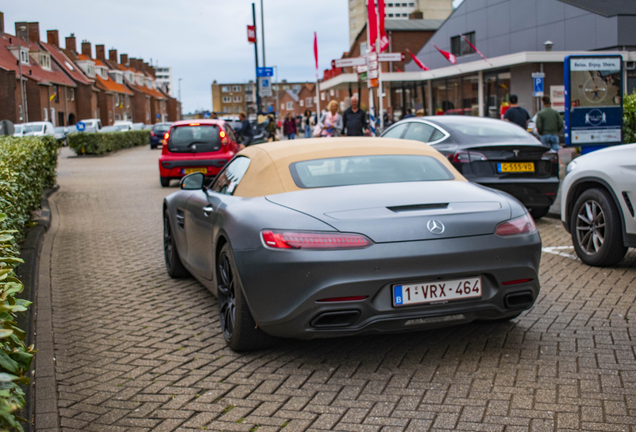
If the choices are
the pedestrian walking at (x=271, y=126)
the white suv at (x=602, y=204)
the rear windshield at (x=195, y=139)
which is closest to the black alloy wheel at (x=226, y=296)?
the white suv at (x=602, y=204)

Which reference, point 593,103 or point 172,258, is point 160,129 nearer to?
point 593,103

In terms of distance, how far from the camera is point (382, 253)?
3.59 m

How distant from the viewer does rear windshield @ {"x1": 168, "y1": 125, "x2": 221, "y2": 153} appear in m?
15.9

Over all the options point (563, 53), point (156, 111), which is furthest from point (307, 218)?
point (156, 111)

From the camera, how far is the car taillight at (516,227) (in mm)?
3855

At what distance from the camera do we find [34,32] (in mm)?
76625

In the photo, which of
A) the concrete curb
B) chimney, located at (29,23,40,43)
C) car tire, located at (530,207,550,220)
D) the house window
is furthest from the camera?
chimney, located at (29,23,40,43)

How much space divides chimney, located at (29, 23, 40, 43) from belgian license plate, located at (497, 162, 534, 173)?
7771 cm

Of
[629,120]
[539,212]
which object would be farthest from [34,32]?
[539,212]

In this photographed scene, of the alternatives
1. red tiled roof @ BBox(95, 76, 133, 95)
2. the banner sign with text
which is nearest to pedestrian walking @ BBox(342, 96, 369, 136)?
the banner sign with text

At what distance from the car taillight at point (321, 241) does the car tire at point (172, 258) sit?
9.67ft

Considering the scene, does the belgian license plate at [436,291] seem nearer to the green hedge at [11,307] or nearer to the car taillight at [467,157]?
the green hedge at [11,307]

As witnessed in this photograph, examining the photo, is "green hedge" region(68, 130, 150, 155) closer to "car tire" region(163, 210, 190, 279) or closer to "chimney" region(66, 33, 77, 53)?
"car tire" region(163, 210, 190, 279)

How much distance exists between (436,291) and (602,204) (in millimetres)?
3311
